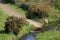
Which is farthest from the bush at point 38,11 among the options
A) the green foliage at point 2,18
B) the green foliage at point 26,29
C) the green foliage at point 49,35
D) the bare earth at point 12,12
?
the green foliage at point 49,35

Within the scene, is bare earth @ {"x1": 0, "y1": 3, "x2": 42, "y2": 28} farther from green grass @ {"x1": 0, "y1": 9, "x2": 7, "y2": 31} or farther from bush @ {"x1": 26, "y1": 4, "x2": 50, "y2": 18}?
bush @ {"x1": 26, "y1": 4, "x2": 50, "y2": 18}

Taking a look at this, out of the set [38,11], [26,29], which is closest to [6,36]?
[26,29]

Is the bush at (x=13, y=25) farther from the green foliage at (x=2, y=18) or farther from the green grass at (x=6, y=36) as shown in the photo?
the green foliage at (x=2, y=18)

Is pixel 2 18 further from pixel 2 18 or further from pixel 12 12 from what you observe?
pixel 12 12

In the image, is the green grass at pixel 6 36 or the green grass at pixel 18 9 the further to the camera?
the green grass at pixel 18 9

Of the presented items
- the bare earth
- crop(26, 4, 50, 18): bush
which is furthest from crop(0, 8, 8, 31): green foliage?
crop(26, 4, 50, 18): bush

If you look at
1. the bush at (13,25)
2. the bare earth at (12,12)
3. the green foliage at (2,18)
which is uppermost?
the bush at (13,25)

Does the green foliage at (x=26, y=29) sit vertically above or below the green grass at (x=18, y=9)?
→ above

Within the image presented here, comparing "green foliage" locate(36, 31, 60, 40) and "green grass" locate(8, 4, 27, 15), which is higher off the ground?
"green foliage" locate(36, 31, 60, 40)
